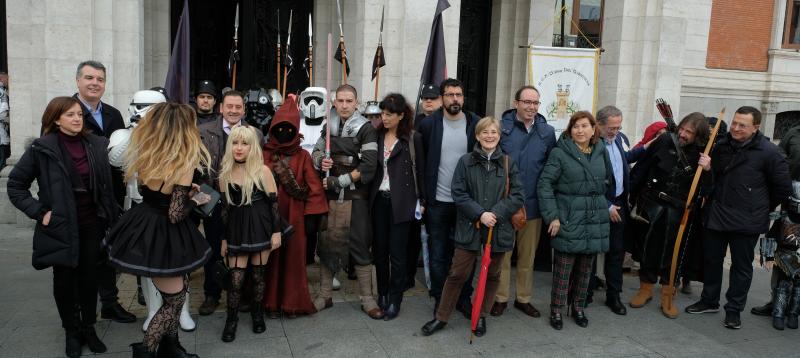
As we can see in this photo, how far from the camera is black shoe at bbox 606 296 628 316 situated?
213 inches

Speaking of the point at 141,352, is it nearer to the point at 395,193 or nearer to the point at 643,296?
the point at 395,193

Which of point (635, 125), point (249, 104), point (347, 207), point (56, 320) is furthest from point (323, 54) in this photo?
point (56, 320)

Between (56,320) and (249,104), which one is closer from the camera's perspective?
(56,320)

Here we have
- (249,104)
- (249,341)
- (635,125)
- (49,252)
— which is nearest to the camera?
(49,252)

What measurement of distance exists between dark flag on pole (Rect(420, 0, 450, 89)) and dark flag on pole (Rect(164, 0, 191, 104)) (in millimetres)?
2369

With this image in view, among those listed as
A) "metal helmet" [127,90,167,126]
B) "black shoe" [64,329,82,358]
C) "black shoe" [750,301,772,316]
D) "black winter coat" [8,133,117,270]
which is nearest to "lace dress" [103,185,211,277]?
"black winter coat" [8,133,117,270]

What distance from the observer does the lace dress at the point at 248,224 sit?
14.2 ft

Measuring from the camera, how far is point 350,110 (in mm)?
5035

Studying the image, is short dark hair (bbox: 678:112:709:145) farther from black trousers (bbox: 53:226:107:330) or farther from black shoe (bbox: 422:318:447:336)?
black trousers (bbox: 53:226:107:330)

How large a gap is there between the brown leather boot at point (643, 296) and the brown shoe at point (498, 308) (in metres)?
1.34

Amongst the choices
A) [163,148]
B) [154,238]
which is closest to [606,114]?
[163,148]

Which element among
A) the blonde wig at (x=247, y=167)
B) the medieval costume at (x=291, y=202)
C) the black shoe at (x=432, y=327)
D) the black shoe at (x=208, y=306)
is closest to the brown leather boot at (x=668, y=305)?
the black shoe at (x=432, y=327)

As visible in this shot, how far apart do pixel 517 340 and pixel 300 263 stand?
1844mm

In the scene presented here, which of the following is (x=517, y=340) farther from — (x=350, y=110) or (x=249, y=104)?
(x=249, y=104)
